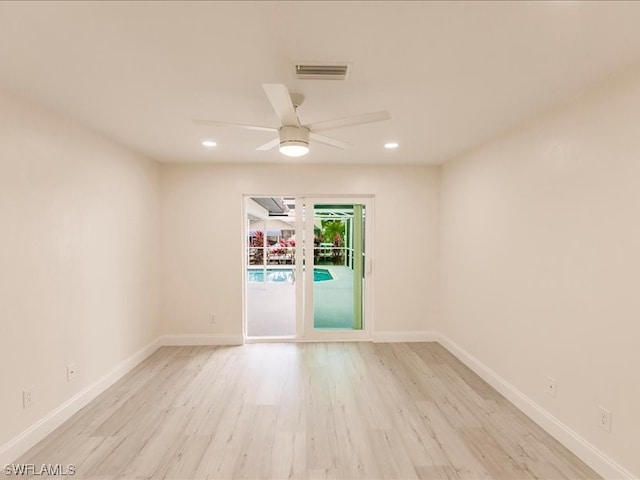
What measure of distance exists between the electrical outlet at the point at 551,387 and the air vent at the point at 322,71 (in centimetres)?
261

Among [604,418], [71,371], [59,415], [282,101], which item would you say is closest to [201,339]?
[71,371]

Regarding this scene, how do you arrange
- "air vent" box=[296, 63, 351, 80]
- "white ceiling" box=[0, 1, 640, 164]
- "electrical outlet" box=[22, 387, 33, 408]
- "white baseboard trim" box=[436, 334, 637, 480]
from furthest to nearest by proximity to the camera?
"electrical outlet" box=[22, 387, 33, 408] → "white baseboard trim" box=[436, 334, 637, 480] → "air vent" box=[296, 63, 351, 80] → "white ceiling" box=[0, 1, 640, 164]

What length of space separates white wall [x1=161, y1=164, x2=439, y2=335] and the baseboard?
3.16ft

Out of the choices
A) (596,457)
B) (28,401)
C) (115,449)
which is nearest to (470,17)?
(596,457)

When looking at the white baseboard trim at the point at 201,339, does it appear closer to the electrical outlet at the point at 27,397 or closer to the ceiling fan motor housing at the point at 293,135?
the electrical outlet at the point at 27,397

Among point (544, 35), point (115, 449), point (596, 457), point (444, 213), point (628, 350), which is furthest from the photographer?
point (444, 213)

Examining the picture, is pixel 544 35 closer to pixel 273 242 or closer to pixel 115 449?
pixel 115 449

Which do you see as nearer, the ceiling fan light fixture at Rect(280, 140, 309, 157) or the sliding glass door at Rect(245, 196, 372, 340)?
the ceiling fan light fixture at Rect(280, 140, 309, 157)

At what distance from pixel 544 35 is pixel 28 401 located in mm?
3800

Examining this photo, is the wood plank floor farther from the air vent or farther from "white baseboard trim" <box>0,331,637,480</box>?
the air vent

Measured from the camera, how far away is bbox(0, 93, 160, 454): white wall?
6.81ft

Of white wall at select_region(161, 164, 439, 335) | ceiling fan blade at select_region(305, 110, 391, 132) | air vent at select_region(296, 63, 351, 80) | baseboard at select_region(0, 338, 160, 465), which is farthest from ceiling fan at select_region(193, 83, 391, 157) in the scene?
baseboard at select_region(0, 338, 160, 465)

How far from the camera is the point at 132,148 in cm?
349

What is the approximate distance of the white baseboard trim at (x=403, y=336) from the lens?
4.38 m
